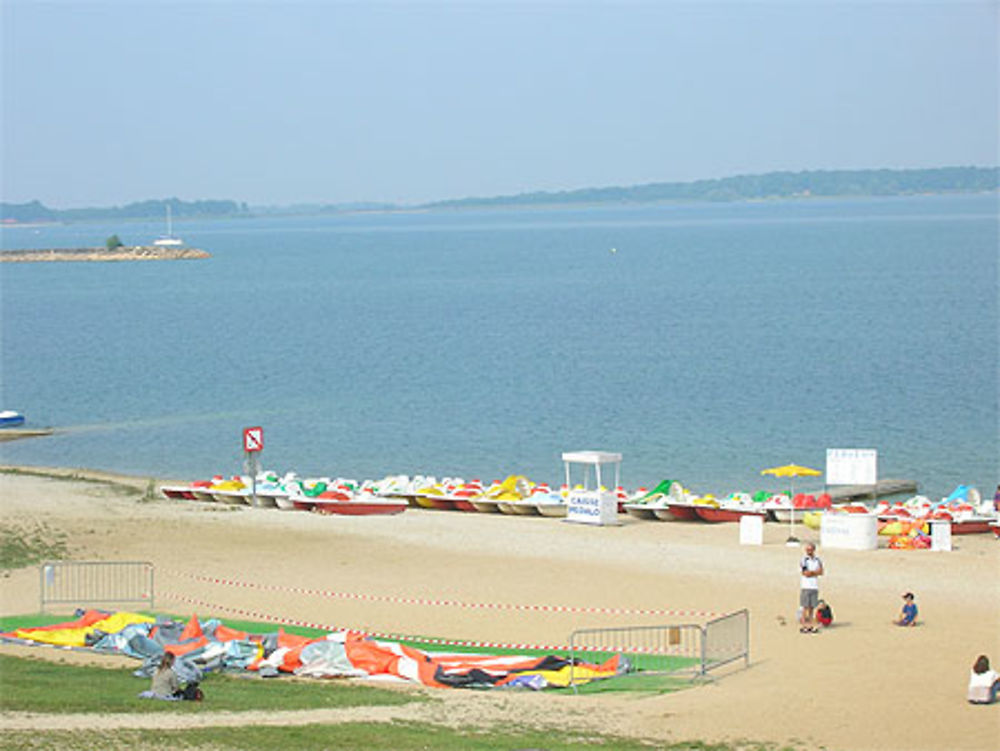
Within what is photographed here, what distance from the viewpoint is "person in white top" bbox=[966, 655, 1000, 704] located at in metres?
18.4

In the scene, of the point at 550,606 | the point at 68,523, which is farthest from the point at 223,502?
the point at 550,606

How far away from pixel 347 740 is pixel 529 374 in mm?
58572

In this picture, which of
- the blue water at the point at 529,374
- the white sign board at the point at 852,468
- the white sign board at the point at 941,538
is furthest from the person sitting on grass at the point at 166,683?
the blue water at the point at 529,374

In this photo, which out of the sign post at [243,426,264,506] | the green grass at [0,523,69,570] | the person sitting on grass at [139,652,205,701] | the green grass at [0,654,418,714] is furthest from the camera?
the sign post at [243,426,264,506]

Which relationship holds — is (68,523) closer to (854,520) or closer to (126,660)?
(126,660)

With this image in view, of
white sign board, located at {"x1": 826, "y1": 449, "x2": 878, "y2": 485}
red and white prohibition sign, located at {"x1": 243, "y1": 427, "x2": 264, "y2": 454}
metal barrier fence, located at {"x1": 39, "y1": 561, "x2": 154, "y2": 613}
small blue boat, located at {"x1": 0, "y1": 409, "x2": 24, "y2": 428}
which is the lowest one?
metal barrier fence, located at {"x1": 39, "y1": 561, "x2": 154, "y2": 613}

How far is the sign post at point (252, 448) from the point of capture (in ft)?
120

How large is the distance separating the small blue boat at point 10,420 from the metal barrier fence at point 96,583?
31.8 m

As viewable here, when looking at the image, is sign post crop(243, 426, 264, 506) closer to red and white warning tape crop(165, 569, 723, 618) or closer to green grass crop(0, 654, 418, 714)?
red and white warning tape crop(165, 569, 723, 618)

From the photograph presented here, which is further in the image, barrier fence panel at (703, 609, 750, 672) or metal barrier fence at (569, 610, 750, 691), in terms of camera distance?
barrier fence panel at (703, 609, 750, 672)

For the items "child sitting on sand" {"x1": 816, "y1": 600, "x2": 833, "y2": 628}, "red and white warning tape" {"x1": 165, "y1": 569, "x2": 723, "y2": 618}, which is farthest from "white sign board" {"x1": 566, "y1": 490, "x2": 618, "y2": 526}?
"child sitting on sand" {"x1": 816, "y1": 600, "x2": 833, "y2": 628}

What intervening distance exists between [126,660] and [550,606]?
7.30 meters

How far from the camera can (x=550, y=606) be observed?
25.1 meters

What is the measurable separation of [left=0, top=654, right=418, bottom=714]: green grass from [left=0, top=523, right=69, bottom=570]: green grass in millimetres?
8725
